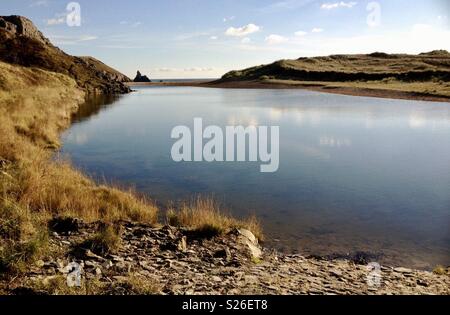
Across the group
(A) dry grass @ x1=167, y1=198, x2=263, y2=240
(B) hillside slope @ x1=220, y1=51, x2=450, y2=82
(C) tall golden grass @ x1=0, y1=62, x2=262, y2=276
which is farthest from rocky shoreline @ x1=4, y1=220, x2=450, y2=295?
(B) hillside slope @ x1=220, y1=51, x2=450, y2=82

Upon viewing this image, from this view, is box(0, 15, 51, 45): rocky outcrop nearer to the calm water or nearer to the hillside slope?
the hillside slope

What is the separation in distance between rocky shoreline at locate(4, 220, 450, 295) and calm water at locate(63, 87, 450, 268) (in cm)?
142

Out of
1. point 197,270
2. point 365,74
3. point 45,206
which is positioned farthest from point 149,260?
point 365,74

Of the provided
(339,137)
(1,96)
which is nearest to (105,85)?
(1,96)

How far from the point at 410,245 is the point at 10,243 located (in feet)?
27.3

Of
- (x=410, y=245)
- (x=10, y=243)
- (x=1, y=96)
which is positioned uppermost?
(x=1, y=96)

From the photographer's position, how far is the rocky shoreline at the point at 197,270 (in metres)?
6.38

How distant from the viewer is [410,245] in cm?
972

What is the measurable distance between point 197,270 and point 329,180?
9.09 meters

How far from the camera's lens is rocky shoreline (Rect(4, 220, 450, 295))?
6383mm

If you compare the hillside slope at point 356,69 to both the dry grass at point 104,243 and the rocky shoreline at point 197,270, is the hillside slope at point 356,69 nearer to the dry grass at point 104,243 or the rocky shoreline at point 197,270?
the rocky shoreline at point 197,270

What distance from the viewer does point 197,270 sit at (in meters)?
7.34

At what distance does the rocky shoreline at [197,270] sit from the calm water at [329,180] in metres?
1.42
